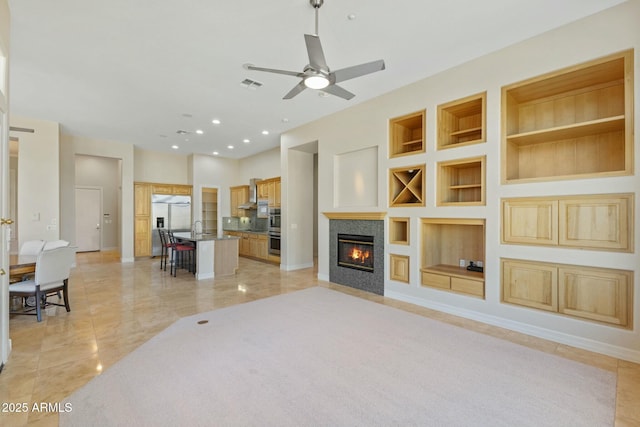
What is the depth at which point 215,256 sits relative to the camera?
6.14 metres

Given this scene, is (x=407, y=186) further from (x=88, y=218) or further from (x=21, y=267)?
(x=88, y=218)

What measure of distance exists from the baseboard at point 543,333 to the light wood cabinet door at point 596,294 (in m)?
0.24

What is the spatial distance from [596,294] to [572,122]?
1.96m

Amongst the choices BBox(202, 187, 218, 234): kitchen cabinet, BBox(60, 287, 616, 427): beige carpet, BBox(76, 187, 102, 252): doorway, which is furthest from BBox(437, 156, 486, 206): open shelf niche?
BBox(76, 187, 102, 252): doorway

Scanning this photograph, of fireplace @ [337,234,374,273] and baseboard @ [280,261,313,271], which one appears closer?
fireplace @ [337,234,374,273]

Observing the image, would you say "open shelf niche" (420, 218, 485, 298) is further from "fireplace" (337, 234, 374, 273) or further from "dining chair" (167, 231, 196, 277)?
"dining chair" (167, 231, 196, 277)

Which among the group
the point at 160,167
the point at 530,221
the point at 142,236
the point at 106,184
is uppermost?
the point at 160,167

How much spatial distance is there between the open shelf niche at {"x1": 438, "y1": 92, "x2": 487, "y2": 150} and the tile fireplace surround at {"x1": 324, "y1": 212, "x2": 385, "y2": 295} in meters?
1.49

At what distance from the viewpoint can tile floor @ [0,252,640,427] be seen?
2170 mm

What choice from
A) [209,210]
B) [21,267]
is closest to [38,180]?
[21,267]

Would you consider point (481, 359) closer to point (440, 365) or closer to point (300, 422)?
point (440, 365)

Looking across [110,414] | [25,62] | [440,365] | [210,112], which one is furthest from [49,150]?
[440,365]

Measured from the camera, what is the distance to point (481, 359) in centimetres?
269

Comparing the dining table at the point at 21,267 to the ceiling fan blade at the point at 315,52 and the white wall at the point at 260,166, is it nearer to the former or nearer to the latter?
the ceiling fan blade at the point at 315,52
